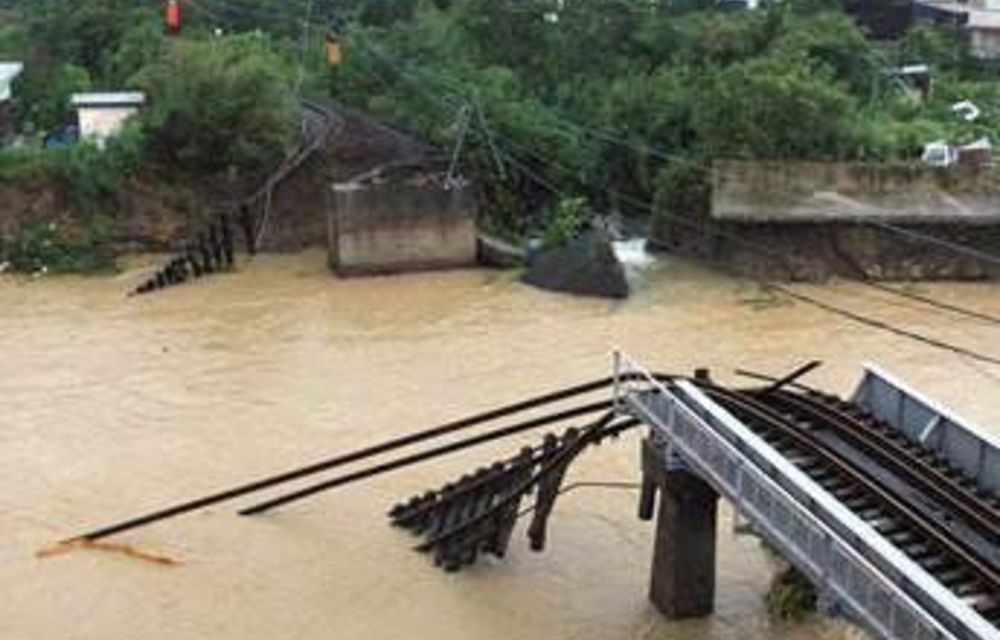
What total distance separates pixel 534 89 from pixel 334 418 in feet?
69.6

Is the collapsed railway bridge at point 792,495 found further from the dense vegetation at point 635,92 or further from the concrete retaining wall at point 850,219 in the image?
the dense vegetation at point 635,92

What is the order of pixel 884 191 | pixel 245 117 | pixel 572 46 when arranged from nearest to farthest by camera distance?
pixel 884 191, pixel 245 117, pixel 572 46

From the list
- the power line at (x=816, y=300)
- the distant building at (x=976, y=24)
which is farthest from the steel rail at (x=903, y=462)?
the distant building at (x=976, y=24)

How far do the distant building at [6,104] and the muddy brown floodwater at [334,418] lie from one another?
821 centimetres

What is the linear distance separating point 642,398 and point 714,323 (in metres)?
14.0

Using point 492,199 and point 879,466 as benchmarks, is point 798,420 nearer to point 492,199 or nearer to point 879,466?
point 879,466

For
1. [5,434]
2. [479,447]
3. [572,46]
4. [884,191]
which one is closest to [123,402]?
[5,434]

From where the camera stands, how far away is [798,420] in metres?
18.2

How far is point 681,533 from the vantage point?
17500 millimetres

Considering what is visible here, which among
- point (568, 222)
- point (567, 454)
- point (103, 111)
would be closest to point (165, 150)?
point (103, 111)

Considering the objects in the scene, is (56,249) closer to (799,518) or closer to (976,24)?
(799,518)

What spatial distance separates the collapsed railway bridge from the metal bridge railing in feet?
0.06

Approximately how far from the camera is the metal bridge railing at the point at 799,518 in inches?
509

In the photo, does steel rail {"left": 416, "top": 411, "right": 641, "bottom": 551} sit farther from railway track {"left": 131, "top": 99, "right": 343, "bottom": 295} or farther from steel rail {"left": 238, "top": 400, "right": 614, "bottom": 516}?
railway track {"left": 131, "top": 99, "right": 343, "bottom": 295}
